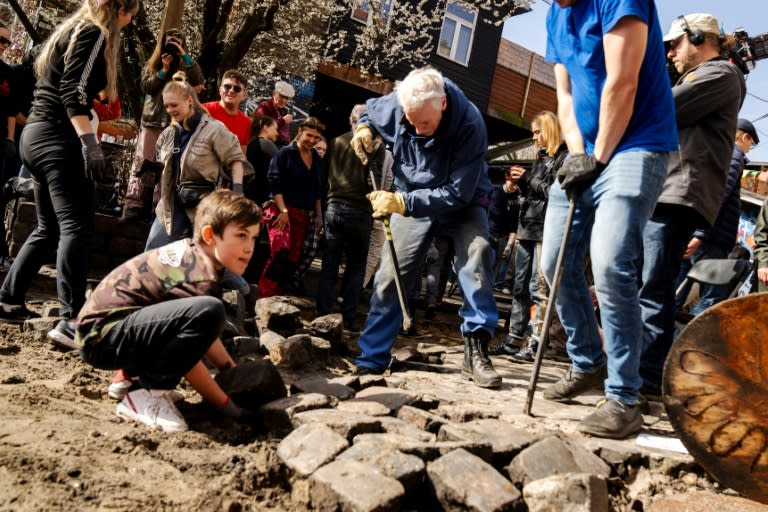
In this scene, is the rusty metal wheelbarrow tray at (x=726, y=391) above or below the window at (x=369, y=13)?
below

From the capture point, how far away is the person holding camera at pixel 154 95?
477 centimetres

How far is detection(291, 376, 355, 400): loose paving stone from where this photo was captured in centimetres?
295

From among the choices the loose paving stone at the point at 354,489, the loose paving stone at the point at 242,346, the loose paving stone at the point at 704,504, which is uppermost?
the loose paving stone at the point at 704,504

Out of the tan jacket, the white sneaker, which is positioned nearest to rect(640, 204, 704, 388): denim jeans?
the white sneaker

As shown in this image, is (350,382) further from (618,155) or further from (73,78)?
(73,78)

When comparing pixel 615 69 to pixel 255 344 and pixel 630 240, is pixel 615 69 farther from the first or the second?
pixel 255 344

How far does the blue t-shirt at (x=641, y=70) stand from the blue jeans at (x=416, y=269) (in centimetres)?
105

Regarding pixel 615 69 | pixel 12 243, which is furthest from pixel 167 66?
pixel 615 69

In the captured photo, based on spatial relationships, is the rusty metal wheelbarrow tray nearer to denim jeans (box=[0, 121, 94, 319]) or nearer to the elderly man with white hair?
the elderly man with white hair

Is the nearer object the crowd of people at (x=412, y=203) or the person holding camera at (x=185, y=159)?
the crowd of people at (x=412, y=203)

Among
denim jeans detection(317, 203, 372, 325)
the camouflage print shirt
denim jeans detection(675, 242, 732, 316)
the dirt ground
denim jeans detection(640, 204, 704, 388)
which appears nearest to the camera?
the dirt ground

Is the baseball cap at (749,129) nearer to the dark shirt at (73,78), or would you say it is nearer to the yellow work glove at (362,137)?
the yellow work glove at (362,137)

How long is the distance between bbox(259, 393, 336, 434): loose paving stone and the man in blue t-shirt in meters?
1.15

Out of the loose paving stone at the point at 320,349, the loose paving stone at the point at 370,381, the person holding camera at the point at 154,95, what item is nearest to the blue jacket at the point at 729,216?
the loose paving stone at the point at 370,381
